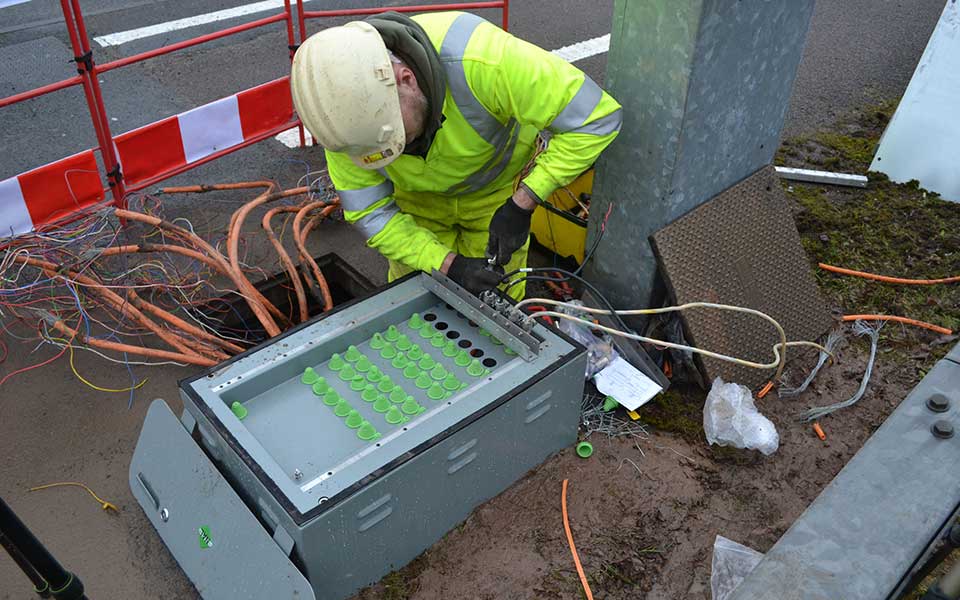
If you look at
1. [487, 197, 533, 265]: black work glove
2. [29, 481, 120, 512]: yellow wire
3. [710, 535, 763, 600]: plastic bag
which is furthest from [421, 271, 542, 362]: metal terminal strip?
[29, 481, 120, 512]: yellow wire

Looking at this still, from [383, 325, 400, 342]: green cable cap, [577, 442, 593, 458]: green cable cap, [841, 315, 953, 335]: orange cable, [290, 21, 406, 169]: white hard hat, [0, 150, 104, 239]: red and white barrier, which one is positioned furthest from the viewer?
[0, 150, 104, 239]: red and white barrier

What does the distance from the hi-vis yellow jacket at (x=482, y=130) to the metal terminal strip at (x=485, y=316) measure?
89 mm

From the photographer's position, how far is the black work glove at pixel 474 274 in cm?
272

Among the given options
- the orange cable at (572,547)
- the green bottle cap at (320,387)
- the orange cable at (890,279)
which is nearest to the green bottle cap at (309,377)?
the green bottle cap at (320,387)

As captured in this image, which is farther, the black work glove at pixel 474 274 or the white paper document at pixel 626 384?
the white paper document at pixel 626 384

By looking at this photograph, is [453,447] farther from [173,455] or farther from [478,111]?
[478,111]

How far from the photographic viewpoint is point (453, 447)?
2281 mm

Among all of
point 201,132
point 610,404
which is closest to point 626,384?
point 610,404

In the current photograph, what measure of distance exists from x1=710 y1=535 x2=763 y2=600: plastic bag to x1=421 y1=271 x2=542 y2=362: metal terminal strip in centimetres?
89

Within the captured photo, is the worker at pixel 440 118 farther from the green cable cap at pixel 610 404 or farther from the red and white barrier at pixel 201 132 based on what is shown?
the red and white barrier at pixel 201 132

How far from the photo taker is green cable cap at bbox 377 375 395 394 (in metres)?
2.50

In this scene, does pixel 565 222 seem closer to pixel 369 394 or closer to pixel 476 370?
pixel 476 370

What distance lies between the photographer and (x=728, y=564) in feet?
8.03

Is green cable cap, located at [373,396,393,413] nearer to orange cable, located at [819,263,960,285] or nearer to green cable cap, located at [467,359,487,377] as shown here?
green cable cap, located at [467,359,487,377]
